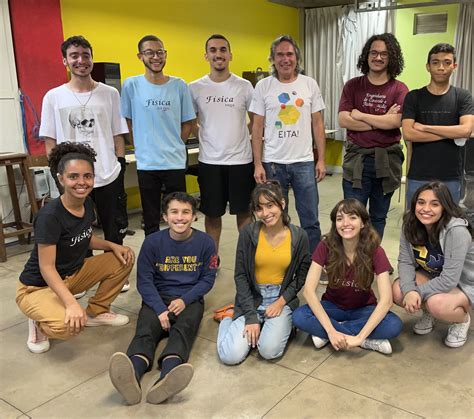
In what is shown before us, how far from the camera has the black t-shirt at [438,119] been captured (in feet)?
8.59

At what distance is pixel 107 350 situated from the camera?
234cm

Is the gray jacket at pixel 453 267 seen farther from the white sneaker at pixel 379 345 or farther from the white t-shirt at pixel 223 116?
the white t-shirt at pixel 223 116

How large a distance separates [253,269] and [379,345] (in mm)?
666

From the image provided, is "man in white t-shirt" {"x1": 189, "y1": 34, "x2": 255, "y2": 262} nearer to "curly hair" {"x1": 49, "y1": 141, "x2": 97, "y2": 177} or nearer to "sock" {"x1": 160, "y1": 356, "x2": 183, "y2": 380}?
"curly hair" {"x1": 49, "y1": 141, "x2": 97, "y2": 177}

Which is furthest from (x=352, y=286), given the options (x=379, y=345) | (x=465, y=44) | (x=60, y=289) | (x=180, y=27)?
(x=465, y=44)

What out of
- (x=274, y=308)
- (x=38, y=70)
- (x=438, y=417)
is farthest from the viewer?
(x=38, y=70)

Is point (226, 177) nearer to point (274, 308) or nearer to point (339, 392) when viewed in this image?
point (274, 308)

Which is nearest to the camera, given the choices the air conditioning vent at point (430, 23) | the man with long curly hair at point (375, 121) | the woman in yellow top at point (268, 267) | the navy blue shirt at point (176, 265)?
the woman in yellow top at point (268, 267)

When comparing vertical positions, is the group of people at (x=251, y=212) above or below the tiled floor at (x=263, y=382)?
above

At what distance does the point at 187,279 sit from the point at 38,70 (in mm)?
2689

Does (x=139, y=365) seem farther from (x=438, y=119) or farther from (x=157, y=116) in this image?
(x=438, y=119)

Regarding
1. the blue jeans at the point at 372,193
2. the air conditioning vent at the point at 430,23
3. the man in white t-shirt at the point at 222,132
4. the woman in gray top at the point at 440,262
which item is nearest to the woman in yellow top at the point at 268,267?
the woman in gray top at the point at 440,262

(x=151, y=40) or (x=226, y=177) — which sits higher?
(x=151, y=40)

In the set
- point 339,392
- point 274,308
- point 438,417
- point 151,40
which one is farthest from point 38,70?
point 438,417
